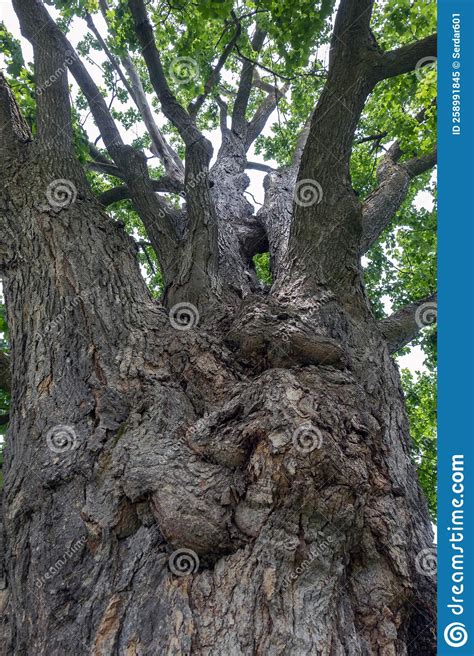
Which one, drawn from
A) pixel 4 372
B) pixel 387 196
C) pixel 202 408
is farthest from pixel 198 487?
pixel 387 196

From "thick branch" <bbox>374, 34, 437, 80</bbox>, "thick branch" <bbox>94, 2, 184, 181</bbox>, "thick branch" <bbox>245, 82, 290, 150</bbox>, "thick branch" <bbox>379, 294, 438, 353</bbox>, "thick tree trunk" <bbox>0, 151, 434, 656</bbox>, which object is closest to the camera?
"thick tree trunk" <bbox>0, 151, 434, 656</bbox>

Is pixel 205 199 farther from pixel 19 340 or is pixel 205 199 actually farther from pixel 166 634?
pixel 166 634

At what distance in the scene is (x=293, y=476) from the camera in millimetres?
1947

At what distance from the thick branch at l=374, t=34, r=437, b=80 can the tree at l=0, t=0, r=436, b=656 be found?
0.05ft

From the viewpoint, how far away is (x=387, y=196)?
16.8 feet

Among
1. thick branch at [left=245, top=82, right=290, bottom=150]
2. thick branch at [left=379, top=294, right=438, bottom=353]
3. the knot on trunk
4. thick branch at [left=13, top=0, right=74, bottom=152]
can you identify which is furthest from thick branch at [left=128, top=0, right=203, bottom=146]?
thick branch at [left=245, top=82, right=290, bottom=150]

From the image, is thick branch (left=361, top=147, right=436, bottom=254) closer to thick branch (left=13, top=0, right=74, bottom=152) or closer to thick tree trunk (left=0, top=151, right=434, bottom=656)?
thick tree trunk (left=0, top=151, right=434, bottom=656)

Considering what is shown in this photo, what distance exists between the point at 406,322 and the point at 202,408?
223 cm

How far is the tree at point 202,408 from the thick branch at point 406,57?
1 centimetres

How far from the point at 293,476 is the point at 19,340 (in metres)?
1.83

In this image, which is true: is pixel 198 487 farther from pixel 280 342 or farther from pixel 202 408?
pixel 280 342

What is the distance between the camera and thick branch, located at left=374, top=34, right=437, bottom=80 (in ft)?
11.2

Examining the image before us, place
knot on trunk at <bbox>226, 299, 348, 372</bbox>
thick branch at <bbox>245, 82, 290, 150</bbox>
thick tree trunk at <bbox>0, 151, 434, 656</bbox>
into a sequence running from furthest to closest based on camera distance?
thick branch at <bbox>245, 82, 290, 150</bbox> → knot on trunk at <bbox>226, 299, 348, 372</bbox> → thick tree trunk at <bbox>0, 151, 434, 656</bbox>

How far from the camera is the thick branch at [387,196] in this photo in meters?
4.93
